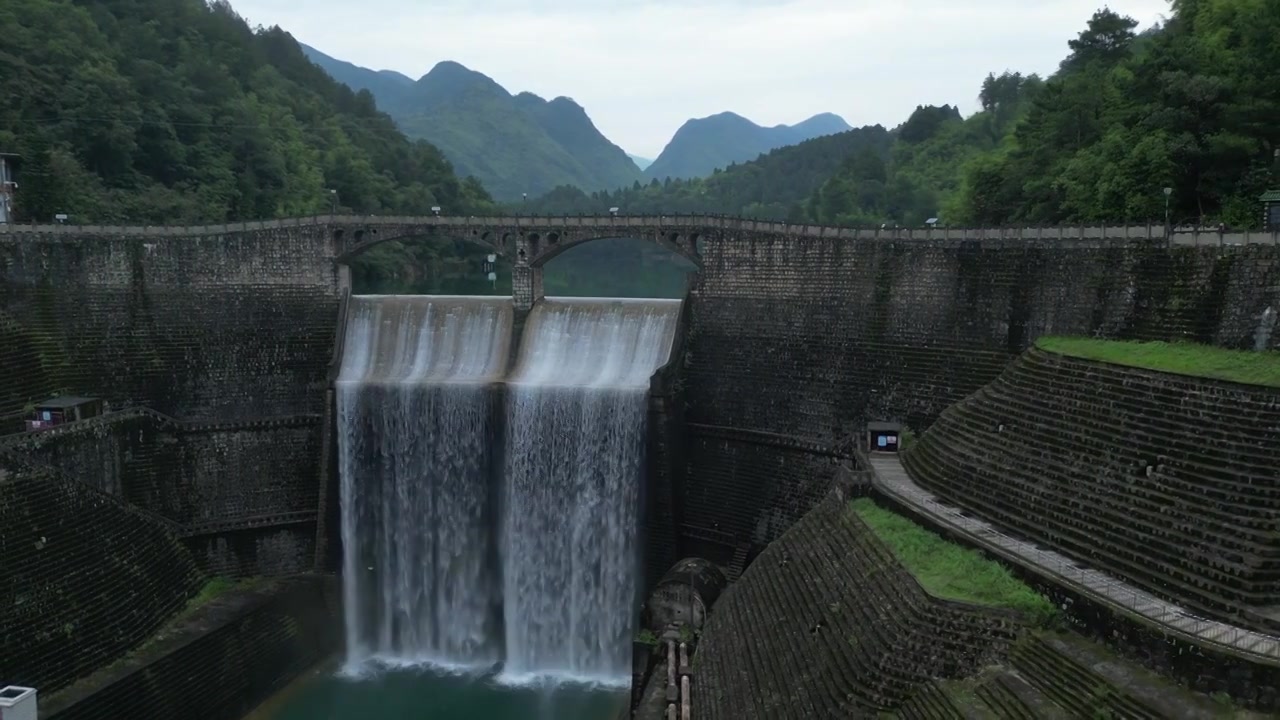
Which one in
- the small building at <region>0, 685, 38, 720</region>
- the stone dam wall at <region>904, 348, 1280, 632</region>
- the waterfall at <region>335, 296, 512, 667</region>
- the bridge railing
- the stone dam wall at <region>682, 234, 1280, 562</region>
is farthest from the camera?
the waterfall at <region>335, 296, 512, 667</region>

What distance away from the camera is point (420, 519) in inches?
1066

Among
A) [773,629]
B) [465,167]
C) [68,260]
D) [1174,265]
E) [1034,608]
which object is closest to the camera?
[1034,608]

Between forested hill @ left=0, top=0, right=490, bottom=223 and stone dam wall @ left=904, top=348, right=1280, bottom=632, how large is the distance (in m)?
34.7

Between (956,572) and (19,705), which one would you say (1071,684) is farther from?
(19,705)

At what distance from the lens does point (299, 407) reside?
92.3ft

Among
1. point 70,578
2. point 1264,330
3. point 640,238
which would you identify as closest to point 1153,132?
point 1264,330

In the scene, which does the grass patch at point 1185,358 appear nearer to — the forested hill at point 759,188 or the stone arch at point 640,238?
the stone arch at point 640,238

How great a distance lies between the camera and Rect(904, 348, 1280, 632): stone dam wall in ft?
43.0

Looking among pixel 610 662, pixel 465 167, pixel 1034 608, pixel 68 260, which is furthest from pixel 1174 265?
pixel 465 167

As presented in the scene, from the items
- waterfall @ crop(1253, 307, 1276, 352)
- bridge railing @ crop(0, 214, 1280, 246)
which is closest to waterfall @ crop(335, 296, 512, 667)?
bridge railing @ crop(0, 214, 1280, 246)

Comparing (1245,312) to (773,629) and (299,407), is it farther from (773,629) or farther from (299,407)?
(299,407)

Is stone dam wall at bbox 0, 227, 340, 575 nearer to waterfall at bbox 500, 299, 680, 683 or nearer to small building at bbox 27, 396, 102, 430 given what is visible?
small building at bbox 27, 396, 102, 430

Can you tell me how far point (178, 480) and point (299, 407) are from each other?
3.76 meters

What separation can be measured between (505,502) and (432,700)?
5.41m
